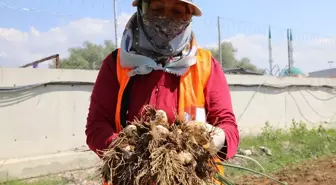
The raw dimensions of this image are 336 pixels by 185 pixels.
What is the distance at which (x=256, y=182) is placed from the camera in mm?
6875

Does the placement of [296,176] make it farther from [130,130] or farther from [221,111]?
[130,130]

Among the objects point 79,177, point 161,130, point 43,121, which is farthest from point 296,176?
point 161,130

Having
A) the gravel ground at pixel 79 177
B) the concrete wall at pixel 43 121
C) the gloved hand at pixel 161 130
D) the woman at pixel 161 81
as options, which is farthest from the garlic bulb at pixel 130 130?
the concrete wall at pixel 43 121

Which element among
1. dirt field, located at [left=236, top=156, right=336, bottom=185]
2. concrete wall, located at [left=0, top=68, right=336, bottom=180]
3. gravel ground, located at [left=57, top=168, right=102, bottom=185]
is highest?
concrete wall, located at [left=0, top=68, right=336, bottom=180]

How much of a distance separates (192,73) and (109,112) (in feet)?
1.23

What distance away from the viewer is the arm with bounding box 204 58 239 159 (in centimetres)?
186

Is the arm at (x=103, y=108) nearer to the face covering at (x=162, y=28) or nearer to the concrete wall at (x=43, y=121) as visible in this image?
the face covering at (x=162, y=28)

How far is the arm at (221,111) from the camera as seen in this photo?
6.11 feet

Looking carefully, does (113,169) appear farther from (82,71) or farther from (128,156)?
(82,71)

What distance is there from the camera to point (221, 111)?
1.90 meters

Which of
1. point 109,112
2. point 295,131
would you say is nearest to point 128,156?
point 109,112

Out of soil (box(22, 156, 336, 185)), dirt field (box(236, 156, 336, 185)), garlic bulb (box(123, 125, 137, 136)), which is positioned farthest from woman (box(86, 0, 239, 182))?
dirt field (box(236, 156, 336, 185))

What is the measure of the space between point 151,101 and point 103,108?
20 cm

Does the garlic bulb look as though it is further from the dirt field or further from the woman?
the dirt field
